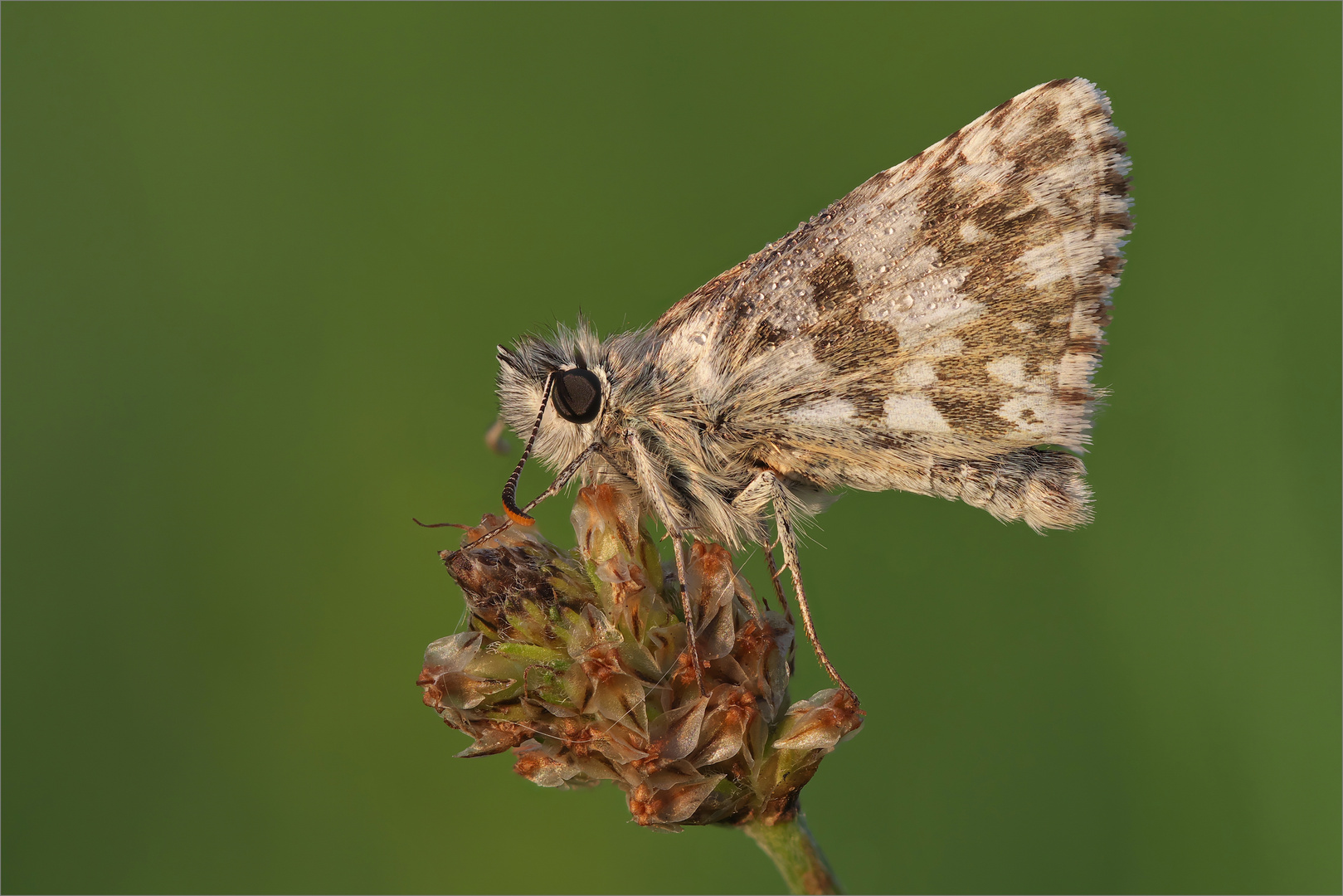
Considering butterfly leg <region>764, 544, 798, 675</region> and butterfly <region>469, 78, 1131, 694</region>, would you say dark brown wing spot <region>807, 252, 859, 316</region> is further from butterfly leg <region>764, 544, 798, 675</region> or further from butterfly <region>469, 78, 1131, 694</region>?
butterfly leg <region>764, 544, 798, 675</region>

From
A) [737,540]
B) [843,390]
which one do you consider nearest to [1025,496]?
[843,390]

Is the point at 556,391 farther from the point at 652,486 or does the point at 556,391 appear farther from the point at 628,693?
the point at 628,693

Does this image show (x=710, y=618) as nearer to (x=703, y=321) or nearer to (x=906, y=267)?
(x=703, y=321)

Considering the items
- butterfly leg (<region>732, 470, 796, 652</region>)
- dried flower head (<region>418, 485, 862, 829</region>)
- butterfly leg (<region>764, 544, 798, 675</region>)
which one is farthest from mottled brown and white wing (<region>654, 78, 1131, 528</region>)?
dried flower head (<region>418, 485, 862, 829</region>)

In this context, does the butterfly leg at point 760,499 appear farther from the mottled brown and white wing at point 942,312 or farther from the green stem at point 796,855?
the green stem at point 796,855

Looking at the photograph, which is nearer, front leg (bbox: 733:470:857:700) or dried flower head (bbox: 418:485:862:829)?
dried flower head (bbox: 418:485:862:829)

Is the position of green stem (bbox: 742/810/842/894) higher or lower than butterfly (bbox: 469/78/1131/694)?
lower

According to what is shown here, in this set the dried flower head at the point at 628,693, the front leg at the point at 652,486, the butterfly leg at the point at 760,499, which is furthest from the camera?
the butterfly leg at the point at 760,499

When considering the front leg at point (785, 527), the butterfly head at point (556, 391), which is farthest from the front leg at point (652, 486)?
the front leg at point (785, 527)
